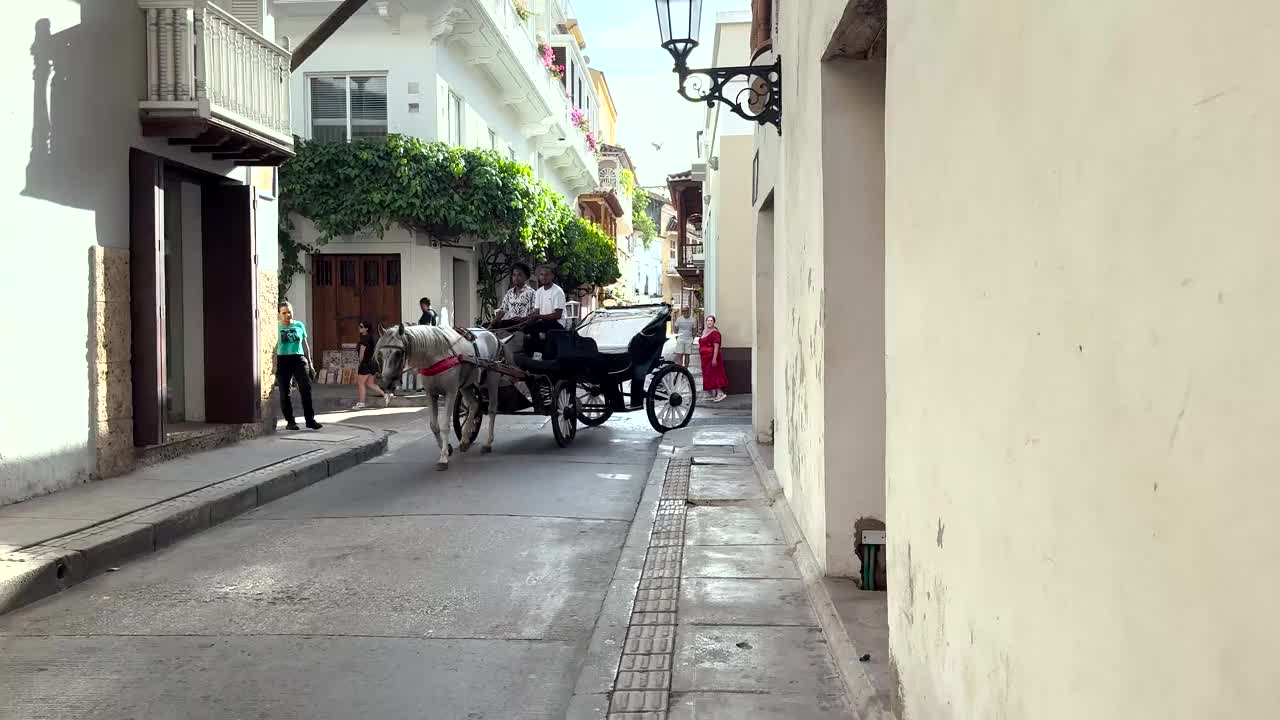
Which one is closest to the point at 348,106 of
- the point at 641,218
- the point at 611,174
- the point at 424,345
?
the point at 424,345

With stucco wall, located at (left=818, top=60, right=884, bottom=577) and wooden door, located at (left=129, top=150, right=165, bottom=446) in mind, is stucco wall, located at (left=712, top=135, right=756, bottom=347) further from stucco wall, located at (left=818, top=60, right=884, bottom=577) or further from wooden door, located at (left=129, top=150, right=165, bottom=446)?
stucco wall, located at (left=818, top=60, right=884, bottom=577)

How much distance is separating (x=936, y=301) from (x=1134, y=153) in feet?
5.07

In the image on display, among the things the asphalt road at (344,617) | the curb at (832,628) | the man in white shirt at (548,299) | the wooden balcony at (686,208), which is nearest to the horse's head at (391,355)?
the asphalt road at (344,617)

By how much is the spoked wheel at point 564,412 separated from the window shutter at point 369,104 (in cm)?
1098

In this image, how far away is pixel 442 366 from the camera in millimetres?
11727

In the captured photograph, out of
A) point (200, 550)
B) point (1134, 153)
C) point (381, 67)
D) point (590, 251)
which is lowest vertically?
point (200, 550)

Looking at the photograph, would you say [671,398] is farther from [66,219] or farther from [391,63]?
[391,63]

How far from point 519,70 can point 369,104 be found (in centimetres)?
547

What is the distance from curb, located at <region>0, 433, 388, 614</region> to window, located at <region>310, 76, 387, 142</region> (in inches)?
466

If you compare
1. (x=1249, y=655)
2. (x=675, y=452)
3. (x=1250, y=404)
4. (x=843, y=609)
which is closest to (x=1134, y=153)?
(x=1250, y=404)

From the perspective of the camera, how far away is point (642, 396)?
14508 millimetres

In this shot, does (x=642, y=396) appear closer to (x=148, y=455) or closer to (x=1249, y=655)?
(x=148, y=455)

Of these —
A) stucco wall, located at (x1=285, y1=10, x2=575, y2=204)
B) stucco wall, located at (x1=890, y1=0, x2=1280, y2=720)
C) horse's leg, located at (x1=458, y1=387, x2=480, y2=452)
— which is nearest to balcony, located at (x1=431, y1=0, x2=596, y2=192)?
stucco wall, located at (x1=285, y1=10, x2=575, y2=204)

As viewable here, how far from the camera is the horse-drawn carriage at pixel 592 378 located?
42.7 ft
